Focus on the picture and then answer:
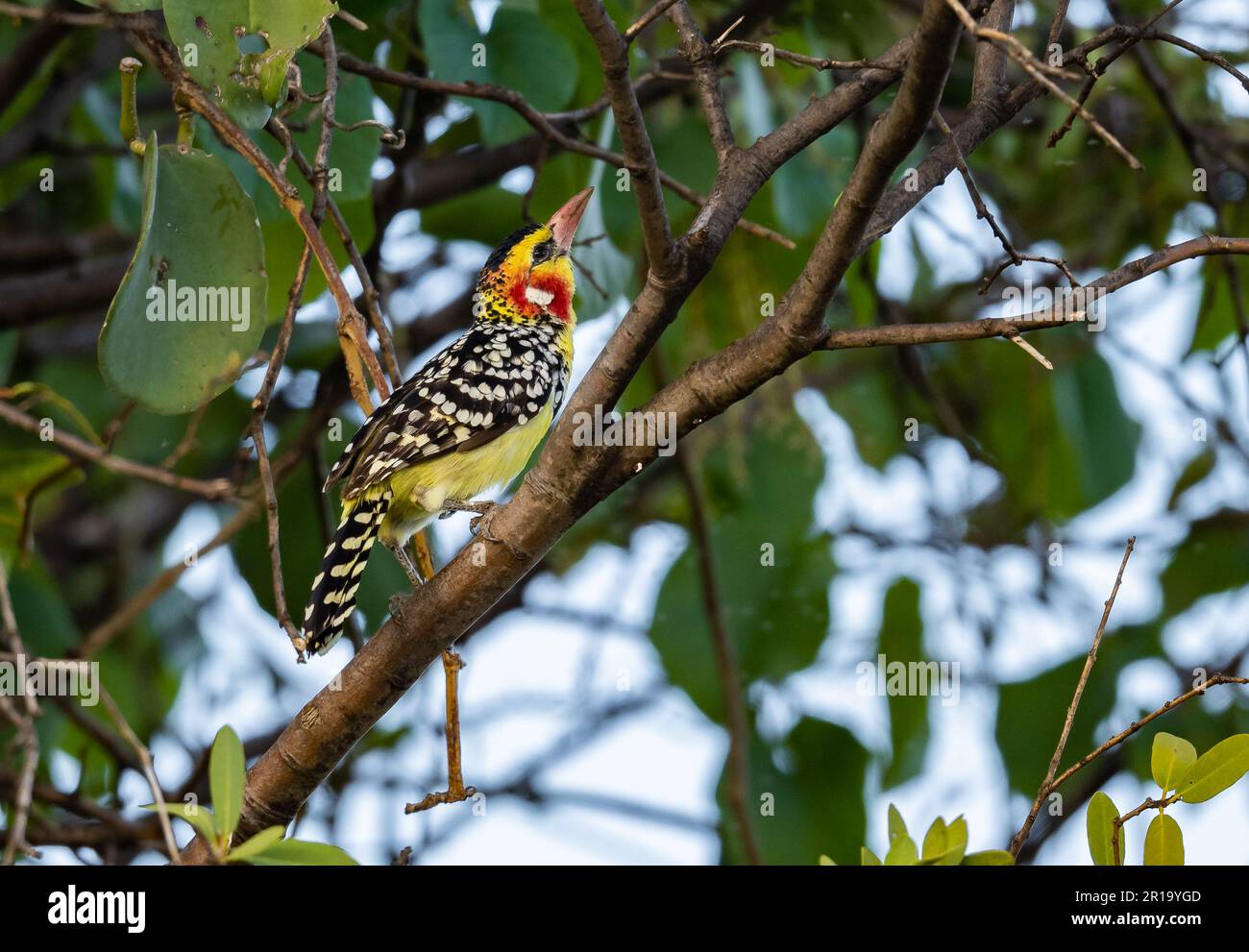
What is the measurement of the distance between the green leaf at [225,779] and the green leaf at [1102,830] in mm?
1216

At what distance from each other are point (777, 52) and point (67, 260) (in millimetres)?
3029

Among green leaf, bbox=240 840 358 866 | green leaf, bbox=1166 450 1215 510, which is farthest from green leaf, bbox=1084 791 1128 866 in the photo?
green leaf, bbox=1166 450 1215 510

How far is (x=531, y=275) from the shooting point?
4207 millimetres

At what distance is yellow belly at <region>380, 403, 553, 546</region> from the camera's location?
335cm

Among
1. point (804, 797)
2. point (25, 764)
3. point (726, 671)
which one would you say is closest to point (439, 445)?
point (726, 671)

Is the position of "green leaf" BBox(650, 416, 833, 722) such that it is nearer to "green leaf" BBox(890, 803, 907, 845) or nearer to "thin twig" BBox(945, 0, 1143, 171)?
"green leaf" BBox(890, 803, 907, 845)

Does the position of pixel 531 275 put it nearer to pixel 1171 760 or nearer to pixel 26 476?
pixel 26 476

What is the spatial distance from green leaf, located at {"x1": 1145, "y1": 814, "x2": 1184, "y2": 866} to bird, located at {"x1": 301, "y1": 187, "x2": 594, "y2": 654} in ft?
5.52

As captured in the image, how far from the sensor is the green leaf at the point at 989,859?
1.95 m

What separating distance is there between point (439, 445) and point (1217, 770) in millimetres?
1926

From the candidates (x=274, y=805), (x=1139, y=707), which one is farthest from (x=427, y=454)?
(x=1139, y=707)

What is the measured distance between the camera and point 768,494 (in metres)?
5.00

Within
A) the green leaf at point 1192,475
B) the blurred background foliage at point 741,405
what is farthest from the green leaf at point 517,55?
the green leaf at point 1192,475

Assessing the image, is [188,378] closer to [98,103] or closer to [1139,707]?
[98,103]
